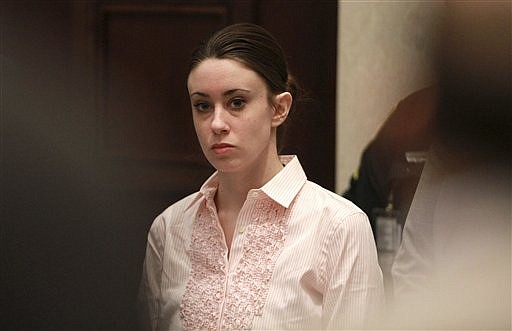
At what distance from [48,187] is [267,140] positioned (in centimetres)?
53

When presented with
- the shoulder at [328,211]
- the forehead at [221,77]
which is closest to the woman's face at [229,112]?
the forehead at [221,77]

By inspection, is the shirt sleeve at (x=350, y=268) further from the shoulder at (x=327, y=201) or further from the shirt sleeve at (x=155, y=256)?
the shirt sleeve at (x=155, y=256)

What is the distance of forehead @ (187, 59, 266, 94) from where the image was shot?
0.78 m

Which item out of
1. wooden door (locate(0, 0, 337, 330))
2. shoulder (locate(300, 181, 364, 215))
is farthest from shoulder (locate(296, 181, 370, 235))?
wooden door (locate(0, 0, 337, 330))

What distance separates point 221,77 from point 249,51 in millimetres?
55

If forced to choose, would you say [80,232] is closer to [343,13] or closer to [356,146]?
[343,13]

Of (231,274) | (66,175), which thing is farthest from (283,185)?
(66,175)

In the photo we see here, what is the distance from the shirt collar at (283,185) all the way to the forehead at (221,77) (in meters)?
0.12

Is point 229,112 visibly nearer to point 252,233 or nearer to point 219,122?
point 219,122

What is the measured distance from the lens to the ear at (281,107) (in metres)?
0.84

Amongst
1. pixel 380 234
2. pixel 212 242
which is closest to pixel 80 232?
pixel 212 242

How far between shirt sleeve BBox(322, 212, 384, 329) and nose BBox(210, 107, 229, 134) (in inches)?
7.5

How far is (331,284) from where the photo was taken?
31.6 inches

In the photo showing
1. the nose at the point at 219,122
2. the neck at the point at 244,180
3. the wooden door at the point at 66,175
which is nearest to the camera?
the wooden door at the point at 66,175
